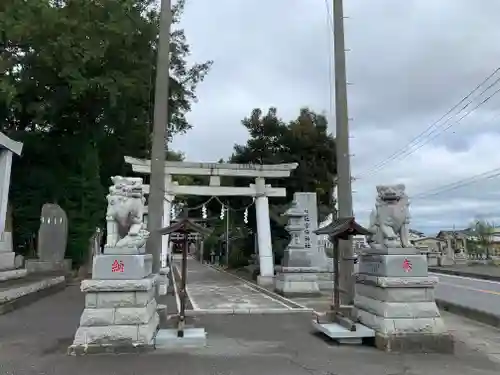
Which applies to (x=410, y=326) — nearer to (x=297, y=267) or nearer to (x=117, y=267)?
(x=117, y=267)

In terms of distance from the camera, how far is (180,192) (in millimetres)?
21484

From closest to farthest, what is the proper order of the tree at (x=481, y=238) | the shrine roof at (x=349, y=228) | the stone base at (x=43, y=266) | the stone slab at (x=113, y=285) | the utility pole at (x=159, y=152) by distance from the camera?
the stone slab at (x=113, y=285) → the shrine roof at (x=349, y=228) → the utility pole at (x=159, y=152) → the stone base at (x=43, y=266) → the tree at (x=481, y=238)

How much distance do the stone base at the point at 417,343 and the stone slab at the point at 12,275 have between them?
40.5ft

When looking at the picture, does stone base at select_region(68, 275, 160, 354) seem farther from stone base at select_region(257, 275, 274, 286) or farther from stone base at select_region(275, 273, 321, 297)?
stone base at select_region(257, 275, 274, 286)

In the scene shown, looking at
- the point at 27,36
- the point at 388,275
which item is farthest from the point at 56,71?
the point at 388,275

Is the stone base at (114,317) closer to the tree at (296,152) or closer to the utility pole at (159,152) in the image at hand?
the utility pole at (159,152)

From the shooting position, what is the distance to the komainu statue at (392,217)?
8.68 metres

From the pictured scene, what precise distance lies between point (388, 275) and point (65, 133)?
68.6ft

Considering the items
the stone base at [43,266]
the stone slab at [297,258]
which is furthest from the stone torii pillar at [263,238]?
the stone base at [43,266]

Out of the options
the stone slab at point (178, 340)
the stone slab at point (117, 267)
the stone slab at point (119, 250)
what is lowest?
the stone slab at point (178, 340)

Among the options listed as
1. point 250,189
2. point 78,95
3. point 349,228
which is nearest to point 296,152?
point 250,189

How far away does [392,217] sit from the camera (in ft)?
28.8

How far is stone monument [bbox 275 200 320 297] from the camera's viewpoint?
17391mm

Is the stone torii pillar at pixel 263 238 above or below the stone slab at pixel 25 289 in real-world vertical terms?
above
